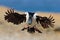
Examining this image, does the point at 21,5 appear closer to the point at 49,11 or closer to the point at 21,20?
the point at 49,11

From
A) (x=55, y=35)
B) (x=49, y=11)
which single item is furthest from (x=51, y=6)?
(x=55, y=35)

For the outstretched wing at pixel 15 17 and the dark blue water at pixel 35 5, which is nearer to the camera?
the outstretched wing at pixel 15 17

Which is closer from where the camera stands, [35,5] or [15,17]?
[15,17]

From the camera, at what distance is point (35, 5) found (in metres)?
4.54

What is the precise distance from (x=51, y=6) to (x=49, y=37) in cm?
85

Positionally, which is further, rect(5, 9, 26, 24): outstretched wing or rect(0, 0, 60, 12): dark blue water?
rect(0, 0, 60, 12): dark blue water

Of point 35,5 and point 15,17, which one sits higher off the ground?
point 35,5

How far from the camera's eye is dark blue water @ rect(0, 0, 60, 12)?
14.8 feet

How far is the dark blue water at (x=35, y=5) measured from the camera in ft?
14.8

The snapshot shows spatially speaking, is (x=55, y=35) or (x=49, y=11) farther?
(x=49, y=11)

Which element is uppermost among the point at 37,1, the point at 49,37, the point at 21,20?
the point at 37,1

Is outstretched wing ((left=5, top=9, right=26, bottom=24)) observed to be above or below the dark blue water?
below

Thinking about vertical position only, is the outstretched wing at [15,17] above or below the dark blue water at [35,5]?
below

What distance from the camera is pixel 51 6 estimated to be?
4.54 m
